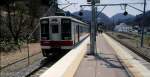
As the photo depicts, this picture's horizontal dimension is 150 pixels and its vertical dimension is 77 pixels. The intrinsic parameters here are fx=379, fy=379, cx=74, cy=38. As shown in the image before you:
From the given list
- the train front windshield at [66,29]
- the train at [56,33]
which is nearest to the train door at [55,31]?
the train at [56,33]

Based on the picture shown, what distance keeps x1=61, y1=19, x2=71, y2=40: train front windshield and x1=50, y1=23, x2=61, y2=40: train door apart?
0.28 metres

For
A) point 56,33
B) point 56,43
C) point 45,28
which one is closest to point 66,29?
point 56,33

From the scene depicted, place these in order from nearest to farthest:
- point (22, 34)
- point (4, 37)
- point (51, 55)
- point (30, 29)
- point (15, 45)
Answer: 1. point (51, 55)
2. point (15, 45)
3. point (4, 37)
4. point (22, 34)
5. point (30, 29)

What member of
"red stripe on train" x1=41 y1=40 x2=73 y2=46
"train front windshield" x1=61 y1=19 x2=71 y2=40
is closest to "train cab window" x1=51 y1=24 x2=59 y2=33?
"train front windshield" x1=61 y1=19 x2=71 y2=40

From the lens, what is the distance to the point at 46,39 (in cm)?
2595

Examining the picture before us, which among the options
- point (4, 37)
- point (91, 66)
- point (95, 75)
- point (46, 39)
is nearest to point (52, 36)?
point (46, 39)

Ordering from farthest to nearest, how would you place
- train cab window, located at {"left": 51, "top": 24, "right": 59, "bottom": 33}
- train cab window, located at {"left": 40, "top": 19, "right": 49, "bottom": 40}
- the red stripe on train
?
train cab window, located at {"left": 51, "top": 24, "right": 59, "bottom": 33} → train cab window, located at {"left": 40, "top": 19, "right": 49, "bottom": 40} → the red stripe on train

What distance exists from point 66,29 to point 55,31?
77 centimetres

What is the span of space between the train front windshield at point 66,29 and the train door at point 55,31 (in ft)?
0.93

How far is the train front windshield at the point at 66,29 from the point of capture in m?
26.1

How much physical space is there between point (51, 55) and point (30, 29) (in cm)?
2127

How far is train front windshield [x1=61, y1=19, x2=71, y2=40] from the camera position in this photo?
26.1 metres

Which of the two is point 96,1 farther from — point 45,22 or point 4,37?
point 4,37

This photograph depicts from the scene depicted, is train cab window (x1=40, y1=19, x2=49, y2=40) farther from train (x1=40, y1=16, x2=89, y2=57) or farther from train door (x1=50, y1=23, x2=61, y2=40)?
train door (x1=50, y1=23, x2=61, y2=40)
